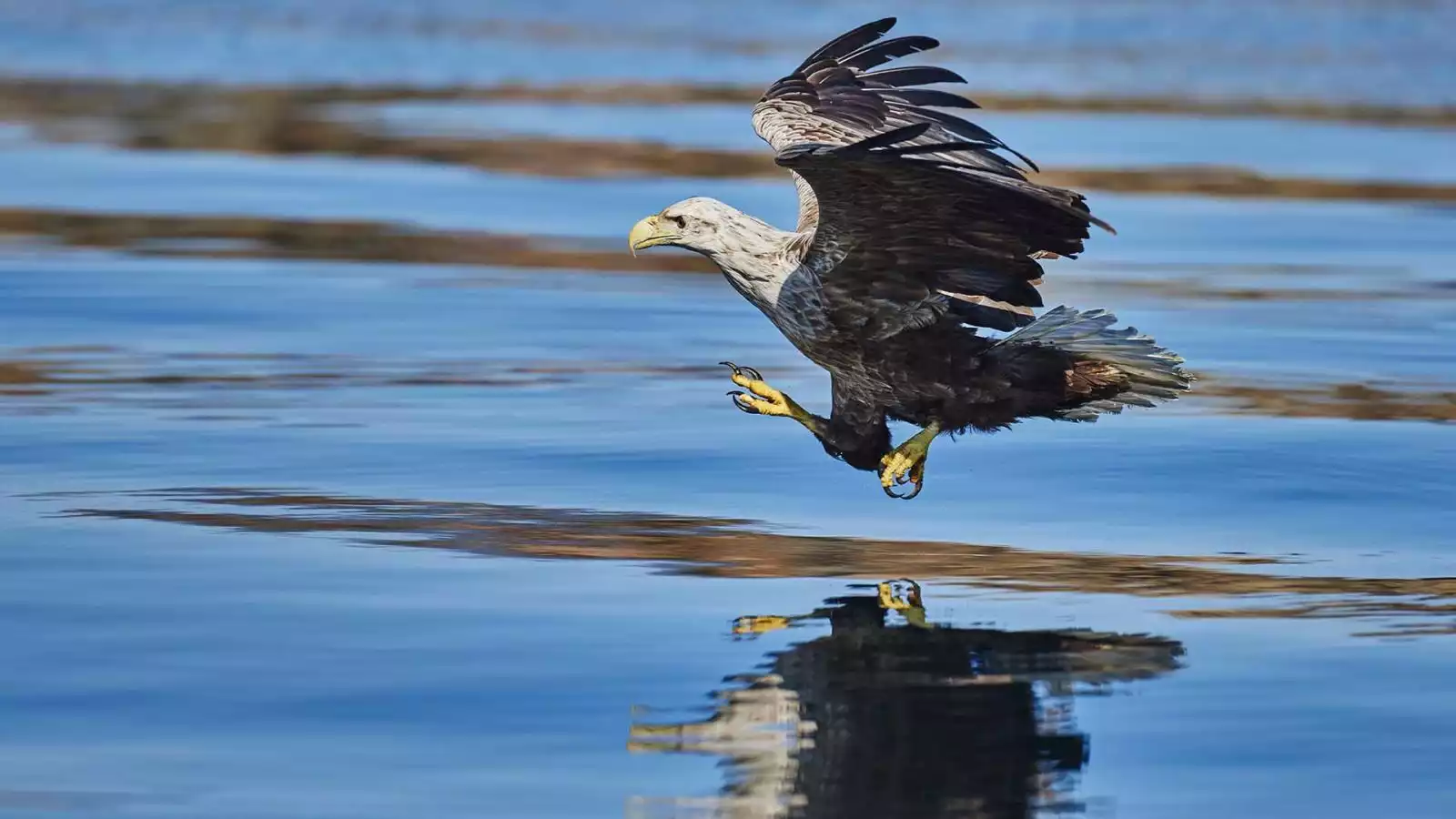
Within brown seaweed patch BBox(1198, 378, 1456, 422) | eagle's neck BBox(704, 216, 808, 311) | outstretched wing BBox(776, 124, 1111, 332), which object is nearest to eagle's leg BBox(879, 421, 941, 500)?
outstretched wing BBox(776, 124, 1111, 332)

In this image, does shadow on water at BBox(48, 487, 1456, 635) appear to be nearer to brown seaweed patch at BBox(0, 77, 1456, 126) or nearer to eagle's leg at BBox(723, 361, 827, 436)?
eagle's leg at BBox(723, 361, 827, 436)

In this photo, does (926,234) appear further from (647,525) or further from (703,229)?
(647,525)

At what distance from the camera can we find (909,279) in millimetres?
7180

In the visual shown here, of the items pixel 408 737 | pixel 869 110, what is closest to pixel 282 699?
pixel 408 737

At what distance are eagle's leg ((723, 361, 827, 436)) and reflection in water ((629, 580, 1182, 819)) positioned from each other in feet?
4.23

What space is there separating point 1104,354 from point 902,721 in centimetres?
232

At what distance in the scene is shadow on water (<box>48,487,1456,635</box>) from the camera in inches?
258

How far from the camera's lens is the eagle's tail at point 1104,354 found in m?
7.41

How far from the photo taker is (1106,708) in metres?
5.55

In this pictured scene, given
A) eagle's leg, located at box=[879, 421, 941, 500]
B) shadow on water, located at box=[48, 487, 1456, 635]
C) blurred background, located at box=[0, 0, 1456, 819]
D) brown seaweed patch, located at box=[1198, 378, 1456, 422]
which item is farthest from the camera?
brown seaweed patch, located at box=[1198, 378, 1456, 422]

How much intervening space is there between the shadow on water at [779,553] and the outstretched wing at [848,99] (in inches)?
40.0

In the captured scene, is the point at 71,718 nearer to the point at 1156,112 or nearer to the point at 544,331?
the point at 544,331

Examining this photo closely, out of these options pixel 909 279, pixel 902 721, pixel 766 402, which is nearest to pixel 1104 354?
pixel 909 279

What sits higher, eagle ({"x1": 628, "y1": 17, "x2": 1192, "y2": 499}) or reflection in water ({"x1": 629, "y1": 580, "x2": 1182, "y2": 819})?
eagle ({"x1": 628, "y1": 17, "x2": 1192, "y2": 499})
